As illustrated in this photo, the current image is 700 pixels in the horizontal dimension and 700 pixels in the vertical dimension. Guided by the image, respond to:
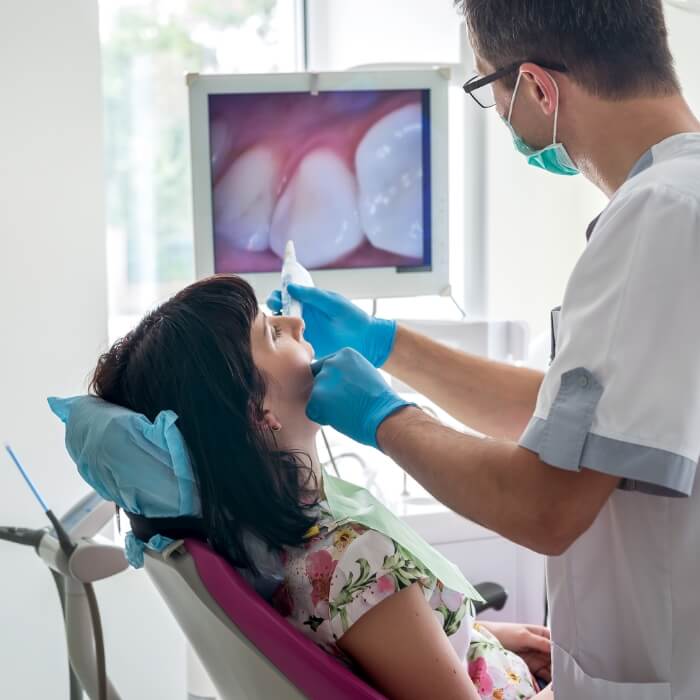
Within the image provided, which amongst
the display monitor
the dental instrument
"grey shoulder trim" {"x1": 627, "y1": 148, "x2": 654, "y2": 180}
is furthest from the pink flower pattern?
the display monitor

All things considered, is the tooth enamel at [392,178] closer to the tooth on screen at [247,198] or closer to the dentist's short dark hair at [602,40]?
the tooth on screen at [247,198]

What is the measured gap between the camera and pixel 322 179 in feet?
7.41

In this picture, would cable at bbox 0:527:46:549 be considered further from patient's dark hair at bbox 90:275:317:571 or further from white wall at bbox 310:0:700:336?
white wall at bbox 310:0:700:336

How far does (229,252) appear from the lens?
2.23 meters

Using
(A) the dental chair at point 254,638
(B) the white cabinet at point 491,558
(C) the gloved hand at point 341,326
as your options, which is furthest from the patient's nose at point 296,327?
(B) the white cabinet at point 491,558

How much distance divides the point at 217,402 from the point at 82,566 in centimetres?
39

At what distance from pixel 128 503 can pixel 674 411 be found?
2.17ft

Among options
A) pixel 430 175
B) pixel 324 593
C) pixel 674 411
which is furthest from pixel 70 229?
pixel 674 411

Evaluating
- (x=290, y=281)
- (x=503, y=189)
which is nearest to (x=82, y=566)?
(x=290, y=281)

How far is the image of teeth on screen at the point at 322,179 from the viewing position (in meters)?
2.21

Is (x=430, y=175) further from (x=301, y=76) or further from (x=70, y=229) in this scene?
(x=70, y=229)

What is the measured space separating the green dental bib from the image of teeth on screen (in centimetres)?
79

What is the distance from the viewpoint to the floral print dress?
4.24 feet

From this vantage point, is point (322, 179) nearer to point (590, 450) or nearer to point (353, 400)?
point (353, 400)
